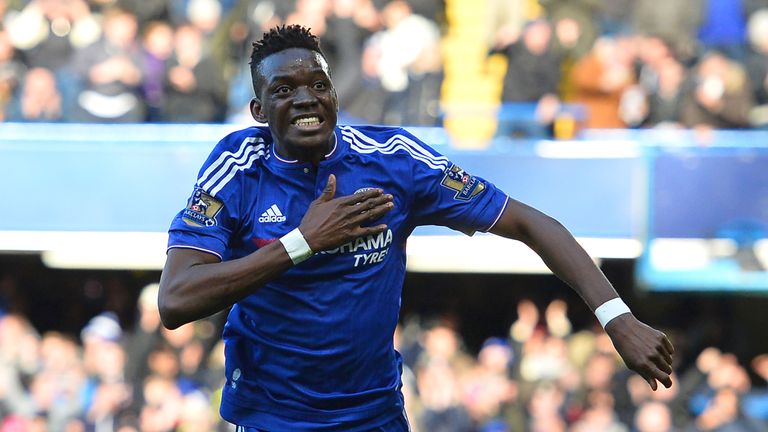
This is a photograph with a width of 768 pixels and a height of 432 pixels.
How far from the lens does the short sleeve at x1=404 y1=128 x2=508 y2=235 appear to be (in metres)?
5.00

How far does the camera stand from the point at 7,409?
1248cm

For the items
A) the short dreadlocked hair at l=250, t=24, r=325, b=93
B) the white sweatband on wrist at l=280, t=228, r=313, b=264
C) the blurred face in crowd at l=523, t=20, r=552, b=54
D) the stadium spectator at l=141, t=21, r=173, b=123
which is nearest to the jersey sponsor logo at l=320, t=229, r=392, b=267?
the white sweatband on wrist at l=280, t=228, r=313, b=264

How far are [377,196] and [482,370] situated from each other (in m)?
7.82

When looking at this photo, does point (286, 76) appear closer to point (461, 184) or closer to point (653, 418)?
point (461, 184)

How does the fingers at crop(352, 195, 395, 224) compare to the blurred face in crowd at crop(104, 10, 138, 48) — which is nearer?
the fingers at crop(352, 195, 395, 224)

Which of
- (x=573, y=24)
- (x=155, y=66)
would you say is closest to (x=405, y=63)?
(x=573, y=24)

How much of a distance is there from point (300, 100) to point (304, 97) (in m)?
0.02

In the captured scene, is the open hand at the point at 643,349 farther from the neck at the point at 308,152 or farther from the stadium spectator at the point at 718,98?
the stadium spectator at the point at 718,98

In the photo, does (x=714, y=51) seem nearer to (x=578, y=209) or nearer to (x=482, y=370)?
(x=578, y=209)

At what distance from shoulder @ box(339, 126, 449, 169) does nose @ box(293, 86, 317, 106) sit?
0.94ft

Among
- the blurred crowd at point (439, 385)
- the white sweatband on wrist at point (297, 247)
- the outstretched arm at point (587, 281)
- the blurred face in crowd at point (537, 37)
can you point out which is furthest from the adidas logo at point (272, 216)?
the blurred face in crowd at point (537, 37)

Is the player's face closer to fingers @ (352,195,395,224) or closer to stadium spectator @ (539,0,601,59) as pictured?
fingers @ (352,195,395,224)

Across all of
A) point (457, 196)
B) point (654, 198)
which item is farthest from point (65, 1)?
point (457, 196)

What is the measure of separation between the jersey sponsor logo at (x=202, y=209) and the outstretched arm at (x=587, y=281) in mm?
961
